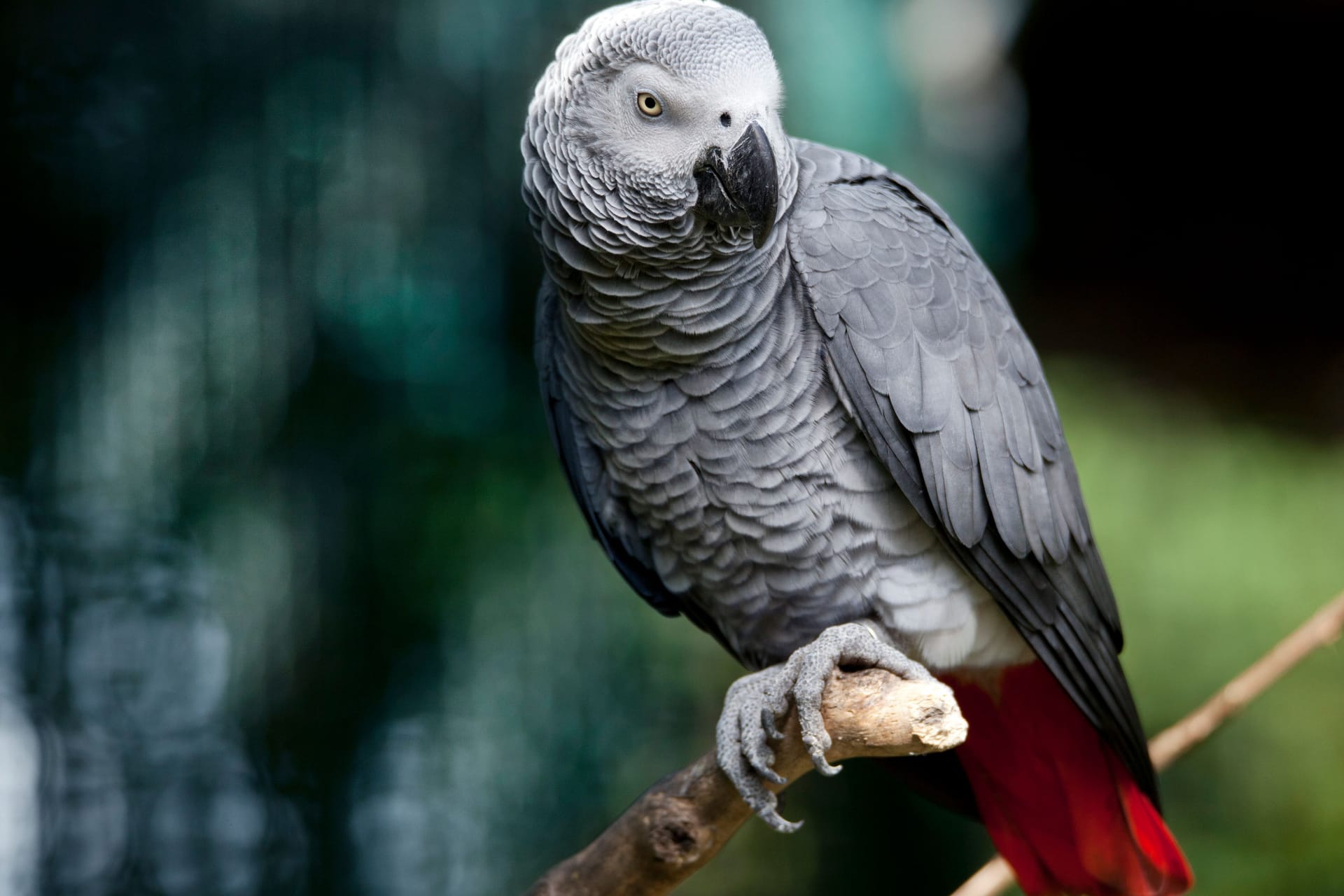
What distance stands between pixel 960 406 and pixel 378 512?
102cm

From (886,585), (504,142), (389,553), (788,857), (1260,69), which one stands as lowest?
(788,857)

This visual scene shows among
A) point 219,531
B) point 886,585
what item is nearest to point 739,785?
point 886,585

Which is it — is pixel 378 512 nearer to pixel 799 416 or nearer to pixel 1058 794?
pixel 799 416

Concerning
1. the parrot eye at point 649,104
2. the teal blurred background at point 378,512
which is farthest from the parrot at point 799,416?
the teal blurred background at point 378,512

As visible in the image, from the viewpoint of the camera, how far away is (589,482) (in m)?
1.18

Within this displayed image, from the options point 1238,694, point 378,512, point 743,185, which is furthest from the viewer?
point 378,512

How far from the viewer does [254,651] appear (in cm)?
158

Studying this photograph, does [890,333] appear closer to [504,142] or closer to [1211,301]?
[504,142]

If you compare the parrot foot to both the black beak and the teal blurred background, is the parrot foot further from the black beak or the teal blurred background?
the teal blurred background

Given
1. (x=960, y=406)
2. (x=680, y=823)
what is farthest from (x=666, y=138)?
(x=680, y=823)

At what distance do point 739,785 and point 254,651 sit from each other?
0.97 meters

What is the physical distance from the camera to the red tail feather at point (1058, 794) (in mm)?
1174

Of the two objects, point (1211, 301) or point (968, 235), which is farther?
point (1211, 301)

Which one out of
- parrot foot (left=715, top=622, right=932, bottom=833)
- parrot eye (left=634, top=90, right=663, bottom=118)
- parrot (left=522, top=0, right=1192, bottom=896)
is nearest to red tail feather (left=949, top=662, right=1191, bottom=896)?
→ parrot (left=522, top=0, right=1192, bottom=896)
